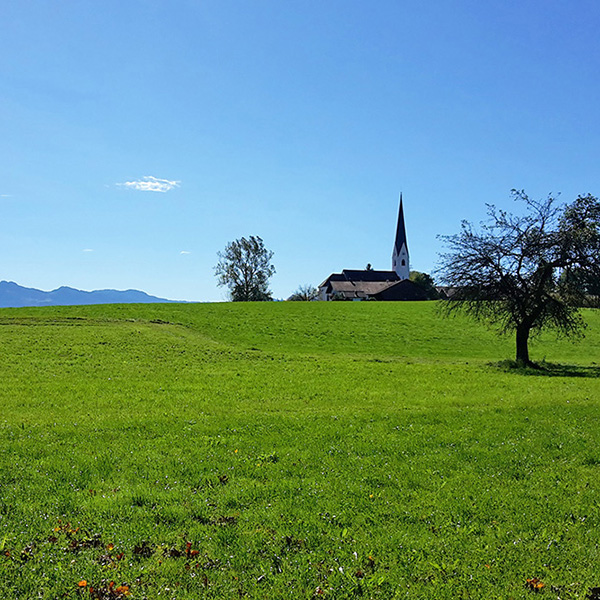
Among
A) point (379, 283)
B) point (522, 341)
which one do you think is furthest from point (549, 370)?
point (379, 283)

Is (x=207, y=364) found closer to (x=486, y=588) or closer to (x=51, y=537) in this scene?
(x=51, y=537)

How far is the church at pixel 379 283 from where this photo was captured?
109 m

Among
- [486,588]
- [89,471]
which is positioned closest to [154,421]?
[89,471]

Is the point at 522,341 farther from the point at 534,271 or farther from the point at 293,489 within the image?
A: the point at 293,489

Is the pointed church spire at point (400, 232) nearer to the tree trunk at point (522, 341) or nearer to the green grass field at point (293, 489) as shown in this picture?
the tree trunk at point (522, 341)

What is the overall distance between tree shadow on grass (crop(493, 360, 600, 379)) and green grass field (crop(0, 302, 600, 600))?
9834 mm

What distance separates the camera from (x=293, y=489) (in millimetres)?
7980

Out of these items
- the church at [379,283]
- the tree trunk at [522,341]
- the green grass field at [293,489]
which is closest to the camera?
the green grass field at [293,489]

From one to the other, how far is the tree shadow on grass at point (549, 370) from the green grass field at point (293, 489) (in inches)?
387

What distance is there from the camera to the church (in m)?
109

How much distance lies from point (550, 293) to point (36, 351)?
33.0 m

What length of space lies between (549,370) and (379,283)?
329 ft

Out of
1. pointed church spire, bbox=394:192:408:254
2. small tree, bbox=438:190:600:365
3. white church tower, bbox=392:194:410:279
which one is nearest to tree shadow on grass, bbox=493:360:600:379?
small tree, bbox=438:190:600:365

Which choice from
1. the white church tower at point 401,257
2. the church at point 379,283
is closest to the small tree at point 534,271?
the church at point 379,283
